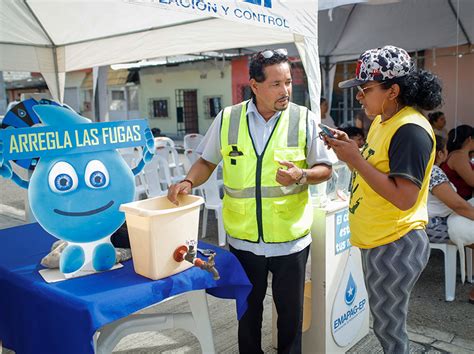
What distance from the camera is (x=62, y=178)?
154cm

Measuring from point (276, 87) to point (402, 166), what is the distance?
67 cm

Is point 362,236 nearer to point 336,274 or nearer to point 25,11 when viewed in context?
point 336,274

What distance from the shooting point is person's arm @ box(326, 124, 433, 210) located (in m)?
1.54

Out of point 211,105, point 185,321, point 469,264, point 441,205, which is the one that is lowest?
point 469,264

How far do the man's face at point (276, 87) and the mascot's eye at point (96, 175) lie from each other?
78 cm

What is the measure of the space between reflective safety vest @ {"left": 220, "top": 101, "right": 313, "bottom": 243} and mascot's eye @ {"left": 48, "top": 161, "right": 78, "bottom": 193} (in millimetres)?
715

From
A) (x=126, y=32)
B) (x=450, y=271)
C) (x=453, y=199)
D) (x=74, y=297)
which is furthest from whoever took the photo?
(x=126, y=32)

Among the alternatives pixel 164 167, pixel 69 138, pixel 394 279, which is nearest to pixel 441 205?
pixel 394 279

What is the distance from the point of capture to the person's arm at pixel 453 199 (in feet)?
10.5

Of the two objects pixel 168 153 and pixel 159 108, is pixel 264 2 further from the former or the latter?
pixel 159 108

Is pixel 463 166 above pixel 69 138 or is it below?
below

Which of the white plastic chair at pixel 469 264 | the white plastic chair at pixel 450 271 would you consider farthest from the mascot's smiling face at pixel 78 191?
the white plastic chair at pixel 469 264

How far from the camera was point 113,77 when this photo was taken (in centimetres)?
1850

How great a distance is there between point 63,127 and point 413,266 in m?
1.43
